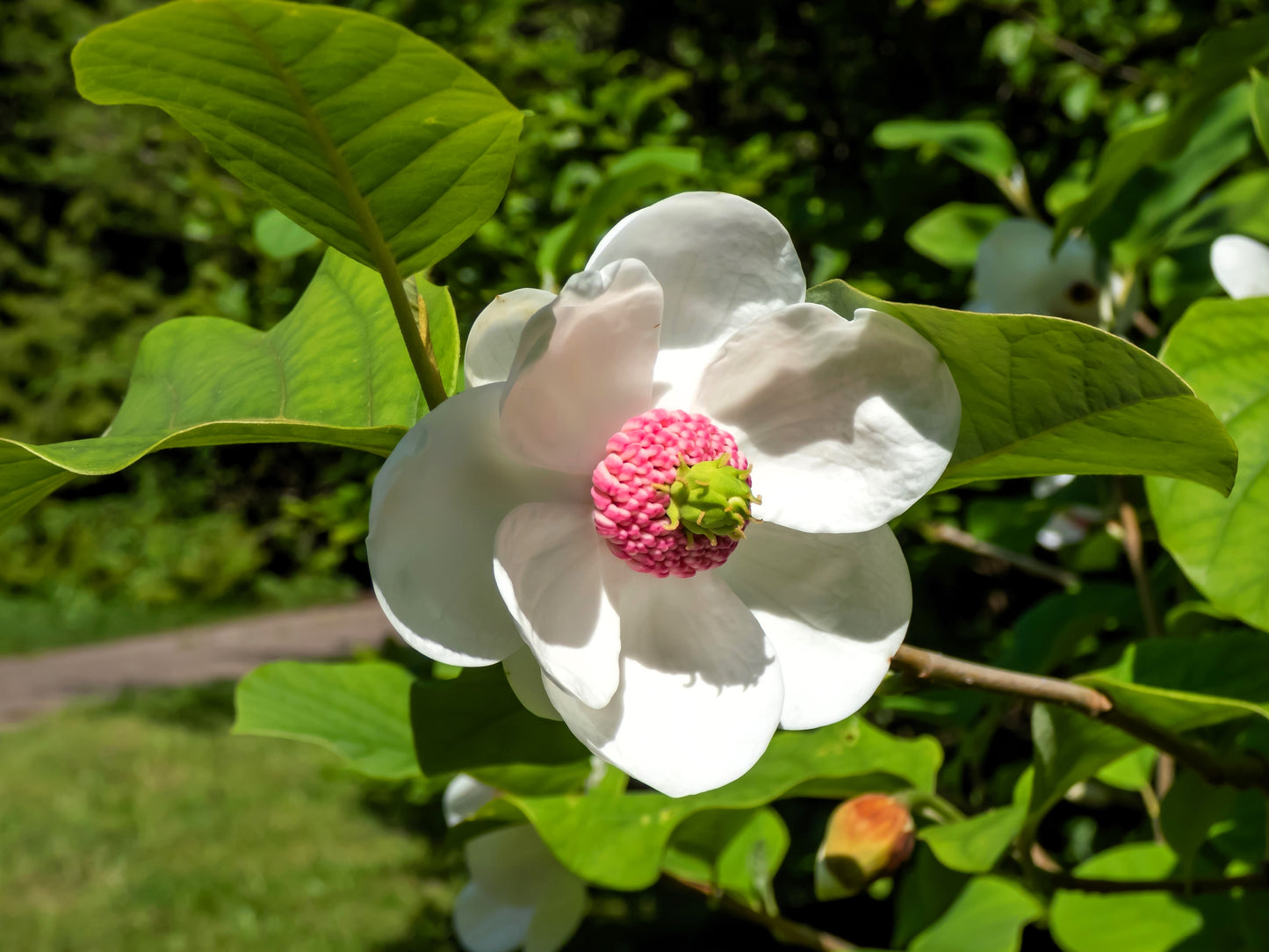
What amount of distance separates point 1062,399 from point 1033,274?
88 centimetres

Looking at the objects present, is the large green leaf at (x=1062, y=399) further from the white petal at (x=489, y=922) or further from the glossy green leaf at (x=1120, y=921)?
the white petal at (x=489, y=922)

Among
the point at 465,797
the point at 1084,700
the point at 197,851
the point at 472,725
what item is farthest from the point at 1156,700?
the point at 197,851

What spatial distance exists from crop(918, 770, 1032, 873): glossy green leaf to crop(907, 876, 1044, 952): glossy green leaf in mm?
121

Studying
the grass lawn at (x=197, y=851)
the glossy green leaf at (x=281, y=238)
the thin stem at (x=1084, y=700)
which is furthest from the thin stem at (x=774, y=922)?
the grass lawn at (x=197, y=851)

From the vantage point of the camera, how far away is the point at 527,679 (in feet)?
1.98

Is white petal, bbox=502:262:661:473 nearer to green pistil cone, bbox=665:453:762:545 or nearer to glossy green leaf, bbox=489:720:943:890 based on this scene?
green pistil cone, bbox=665:453:762:545

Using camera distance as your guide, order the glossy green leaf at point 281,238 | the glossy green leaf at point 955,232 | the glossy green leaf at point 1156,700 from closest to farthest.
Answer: the glossy green leaf at point 1156,700 < the glossy green leaf at point 281,238 < the glossy green leaf at point 955,232

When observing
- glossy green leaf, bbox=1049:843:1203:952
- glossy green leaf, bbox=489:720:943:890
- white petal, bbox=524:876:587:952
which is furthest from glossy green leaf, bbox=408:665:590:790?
glossy green leaf, bbox=1049:843:1203:952

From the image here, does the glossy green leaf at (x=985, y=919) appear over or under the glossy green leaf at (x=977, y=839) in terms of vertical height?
under

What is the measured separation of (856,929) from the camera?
2984mm

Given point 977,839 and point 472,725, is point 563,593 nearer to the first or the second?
point 472,725

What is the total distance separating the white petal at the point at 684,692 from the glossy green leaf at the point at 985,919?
60 centimetres

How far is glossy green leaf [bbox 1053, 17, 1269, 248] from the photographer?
1.17 m

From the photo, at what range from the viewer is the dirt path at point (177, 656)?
26.8ft
